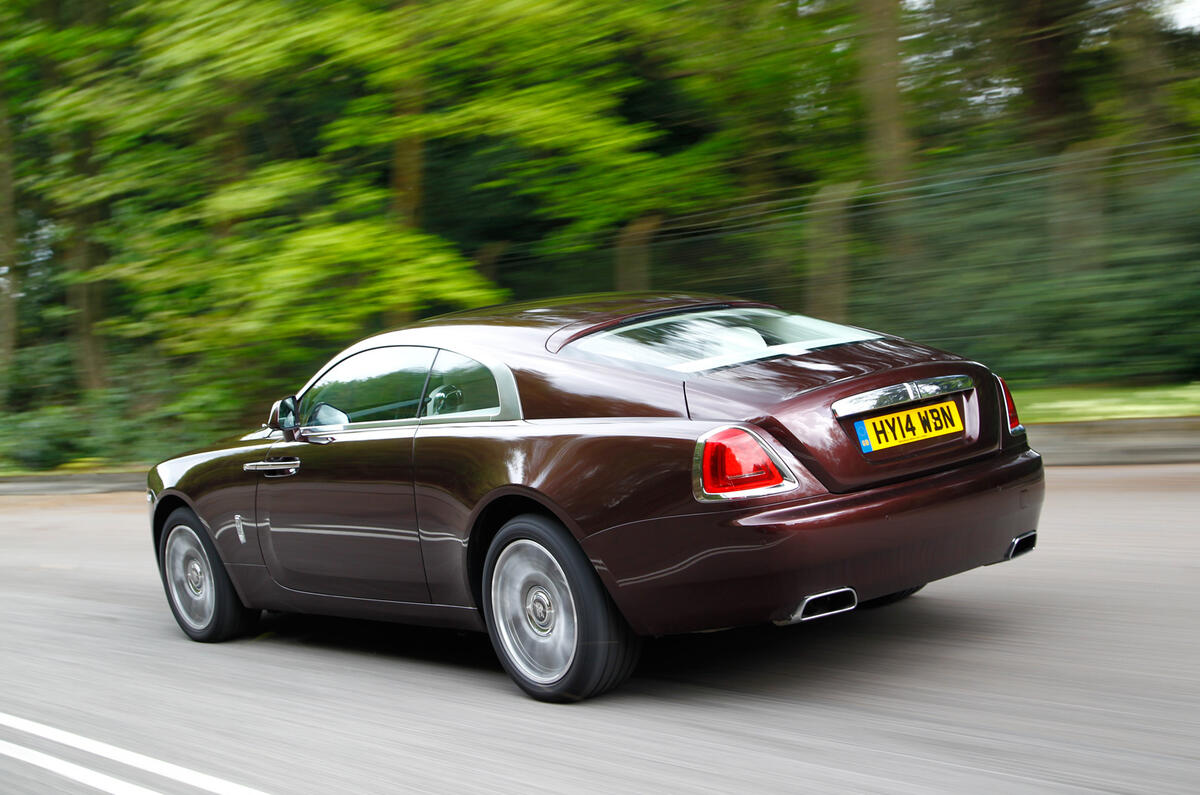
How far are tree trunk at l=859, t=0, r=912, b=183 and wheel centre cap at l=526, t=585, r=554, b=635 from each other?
9.80 m

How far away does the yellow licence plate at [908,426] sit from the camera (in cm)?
422

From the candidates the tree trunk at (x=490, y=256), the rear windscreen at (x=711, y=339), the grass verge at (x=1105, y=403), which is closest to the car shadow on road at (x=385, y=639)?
the rear windscreen at (x=711, y=339)

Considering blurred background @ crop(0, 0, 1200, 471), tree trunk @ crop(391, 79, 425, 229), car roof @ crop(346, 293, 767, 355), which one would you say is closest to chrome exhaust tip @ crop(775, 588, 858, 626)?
car roof @ crop(346, 293, 767, 355)

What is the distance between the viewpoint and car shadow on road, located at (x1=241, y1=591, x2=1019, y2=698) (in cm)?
461

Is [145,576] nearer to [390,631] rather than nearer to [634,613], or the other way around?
[390,631]

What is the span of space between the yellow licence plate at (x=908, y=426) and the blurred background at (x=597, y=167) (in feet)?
18.4

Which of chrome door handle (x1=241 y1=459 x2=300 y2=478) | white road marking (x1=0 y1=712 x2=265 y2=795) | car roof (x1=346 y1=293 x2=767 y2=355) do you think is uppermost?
car roof (x1=346 y1=293 x2=767 y2=355)

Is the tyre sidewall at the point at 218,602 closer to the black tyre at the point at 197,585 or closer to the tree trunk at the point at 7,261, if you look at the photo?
the black tyre at the point at 197,585

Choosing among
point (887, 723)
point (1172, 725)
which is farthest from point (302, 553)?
point (1172, 725)

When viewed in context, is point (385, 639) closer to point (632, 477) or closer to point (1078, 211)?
point (632, 477)

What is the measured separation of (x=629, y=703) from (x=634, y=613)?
0.44 m

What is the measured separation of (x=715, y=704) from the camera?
4.38 m

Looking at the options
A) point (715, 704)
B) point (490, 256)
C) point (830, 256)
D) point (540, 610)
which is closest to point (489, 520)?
point (540, 610)

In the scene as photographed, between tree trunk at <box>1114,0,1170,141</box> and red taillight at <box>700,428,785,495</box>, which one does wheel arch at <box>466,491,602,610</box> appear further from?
tree trunk at <box>1114,0,1170,141</box>
